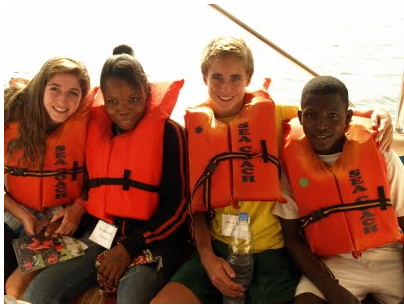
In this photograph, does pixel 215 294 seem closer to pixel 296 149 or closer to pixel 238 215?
pixel 238 215

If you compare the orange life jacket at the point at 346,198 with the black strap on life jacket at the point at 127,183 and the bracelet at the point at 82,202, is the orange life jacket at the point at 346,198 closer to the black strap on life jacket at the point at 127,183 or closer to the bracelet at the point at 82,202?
the black strap on life jacket at the point at 127,183

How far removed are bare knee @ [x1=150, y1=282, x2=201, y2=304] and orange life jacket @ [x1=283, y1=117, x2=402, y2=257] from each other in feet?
1.82

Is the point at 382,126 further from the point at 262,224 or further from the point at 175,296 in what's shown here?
the point at 175,296

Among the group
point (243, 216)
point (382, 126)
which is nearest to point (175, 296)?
point (243, 216)

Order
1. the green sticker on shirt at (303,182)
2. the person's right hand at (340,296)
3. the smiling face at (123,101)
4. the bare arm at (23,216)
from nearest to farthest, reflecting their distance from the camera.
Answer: the person's right hand at (340,296) → the green sticker on shirt at (303,182) → the smiling face at (123,101) → the bare arm at (23,216)

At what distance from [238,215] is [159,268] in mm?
435

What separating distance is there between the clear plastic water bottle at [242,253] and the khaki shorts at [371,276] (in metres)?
0.22

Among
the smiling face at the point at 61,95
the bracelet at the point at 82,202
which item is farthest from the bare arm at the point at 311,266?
the smiling face at the point at 61,95

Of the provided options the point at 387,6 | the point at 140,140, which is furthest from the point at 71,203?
the point at 387,6

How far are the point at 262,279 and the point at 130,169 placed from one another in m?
0.78

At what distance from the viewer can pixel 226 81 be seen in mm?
1828

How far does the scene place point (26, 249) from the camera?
184 cm

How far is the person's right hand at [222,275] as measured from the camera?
5.32 ft

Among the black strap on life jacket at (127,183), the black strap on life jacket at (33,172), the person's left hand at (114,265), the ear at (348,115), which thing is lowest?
the person's left hand at (114,265)
